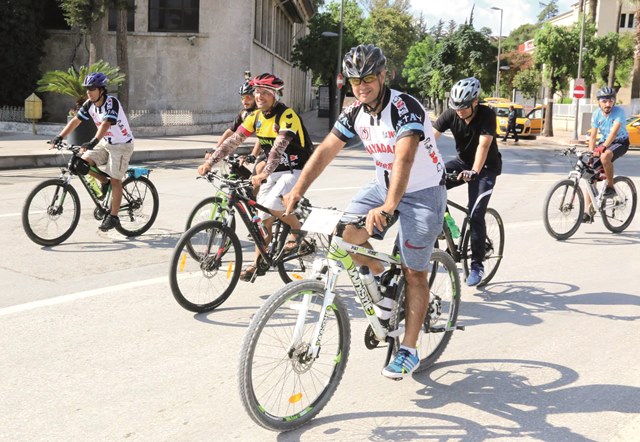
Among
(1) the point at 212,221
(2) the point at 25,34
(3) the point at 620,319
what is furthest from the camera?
(2) the point at 25,34

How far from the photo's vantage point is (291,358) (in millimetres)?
3709

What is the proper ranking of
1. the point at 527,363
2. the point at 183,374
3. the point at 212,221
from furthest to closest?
the point at 212,221
the point at 527,363
the point at 183,374

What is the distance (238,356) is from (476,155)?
3.25 metres

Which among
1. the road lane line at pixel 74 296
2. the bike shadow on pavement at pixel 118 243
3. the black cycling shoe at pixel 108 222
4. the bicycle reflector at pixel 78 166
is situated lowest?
the road lane line at pixel 74 296

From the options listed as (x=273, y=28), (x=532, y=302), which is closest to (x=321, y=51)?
(x=273, y=28)

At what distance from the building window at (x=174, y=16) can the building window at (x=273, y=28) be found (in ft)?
12.1

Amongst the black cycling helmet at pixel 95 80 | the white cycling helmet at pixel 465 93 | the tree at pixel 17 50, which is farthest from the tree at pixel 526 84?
the white cycling helmet at pixel 465 93

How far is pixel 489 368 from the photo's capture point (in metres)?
4.75

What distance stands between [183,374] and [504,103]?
3758cm

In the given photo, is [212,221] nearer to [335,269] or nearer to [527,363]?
[335,269]

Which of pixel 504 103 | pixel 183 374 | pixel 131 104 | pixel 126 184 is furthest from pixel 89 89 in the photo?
pixel 504 103

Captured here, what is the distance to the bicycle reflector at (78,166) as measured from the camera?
7.98 metres

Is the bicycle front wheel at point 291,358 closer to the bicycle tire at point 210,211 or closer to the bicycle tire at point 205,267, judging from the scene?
the bicycle tire at point 205,267

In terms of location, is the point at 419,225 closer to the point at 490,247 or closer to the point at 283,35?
the point at 490,247
